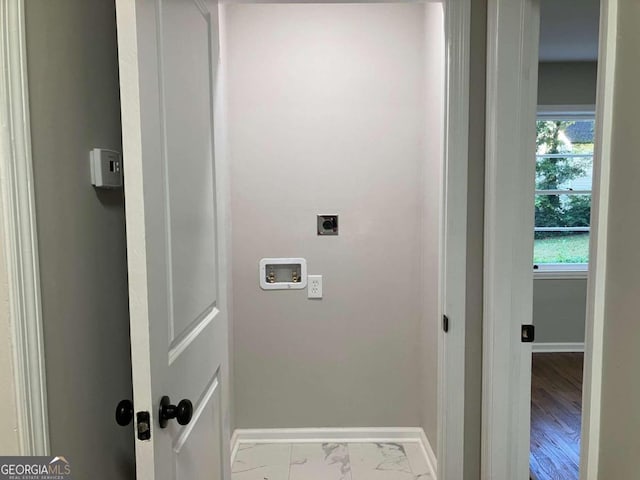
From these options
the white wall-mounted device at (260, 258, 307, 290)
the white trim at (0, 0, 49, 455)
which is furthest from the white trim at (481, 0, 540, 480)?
the white trim at (0, 0, 49, 455)

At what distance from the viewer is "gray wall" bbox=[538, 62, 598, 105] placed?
12.6ft

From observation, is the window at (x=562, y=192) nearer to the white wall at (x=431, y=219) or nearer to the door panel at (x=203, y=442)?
the white wall at (x=431, y=219)

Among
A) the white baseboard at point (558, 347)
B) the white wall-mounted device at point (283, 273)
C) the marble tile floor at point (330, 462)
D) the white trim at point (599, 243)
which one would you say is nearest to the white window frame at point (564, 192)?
the white baseboard at point (558, 347)

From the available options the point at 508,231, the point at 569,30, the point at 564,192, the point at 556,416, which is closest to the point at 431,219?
the point at 508,231

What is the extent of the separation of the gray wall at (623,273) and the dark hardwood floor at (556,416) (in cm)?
165

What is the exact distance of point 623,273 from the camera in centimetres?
85

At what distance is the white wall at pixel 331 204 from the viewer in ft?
7.91

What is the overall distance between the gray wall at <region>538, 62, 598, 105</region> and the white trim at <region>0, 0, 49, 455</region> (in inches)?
158

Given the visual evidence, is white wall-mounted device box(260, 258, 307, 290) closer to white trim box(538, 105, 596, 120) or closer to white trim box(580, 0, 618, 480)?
white trim box(580, 0, 618, 480)

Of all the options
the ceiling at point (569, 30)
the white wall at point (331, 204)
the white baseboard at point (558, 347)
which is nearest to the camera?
the white wall at point (331, 204)

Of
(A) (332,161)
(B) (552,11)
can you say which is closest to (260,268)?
(A) (332,161)

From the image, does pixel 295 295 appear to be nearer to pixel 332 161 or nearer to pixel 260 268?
pixel 260 268

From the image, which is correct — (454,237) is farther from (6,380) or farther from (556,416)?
(556,416)

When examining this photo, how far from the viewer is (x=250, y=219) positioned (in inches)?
98.5
